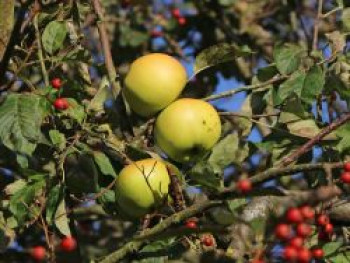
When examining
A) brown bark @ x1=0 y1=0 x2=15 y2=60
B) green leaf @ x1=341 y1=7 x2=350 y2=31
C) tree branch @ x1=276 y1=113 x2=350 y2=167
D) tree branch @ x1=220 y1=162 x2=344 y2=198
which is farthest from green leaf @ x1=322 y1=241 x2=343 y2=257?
brown bark @ x1=0 y1=0 x2=15 y2=60

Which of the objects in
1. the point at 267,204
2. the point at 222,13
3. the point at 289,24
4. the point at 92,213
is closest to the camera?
the point at 267,204

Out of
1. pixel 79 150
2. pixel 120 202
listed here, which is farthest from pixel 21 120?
pixel 120 202

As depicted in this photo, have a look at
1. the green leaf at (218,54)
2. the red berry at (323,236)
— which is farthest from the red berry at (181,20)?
the red berry at (323,236)

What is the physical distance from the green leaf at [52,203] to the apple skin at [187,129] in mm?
329

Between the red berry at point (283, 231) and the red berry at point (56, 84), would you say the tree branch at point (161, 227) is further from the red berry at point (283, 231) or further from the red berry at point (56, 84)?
the red berry at point (56, 84)

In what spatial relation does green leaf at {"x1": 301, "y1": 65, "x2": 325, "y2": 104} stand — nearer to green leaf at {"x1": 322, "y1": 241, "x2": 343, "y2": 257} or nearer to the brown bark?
green leaf at {"x1": 322, "y1": 241, "x2": 343, "y2": 257}

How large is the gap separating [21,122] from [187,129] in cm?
47

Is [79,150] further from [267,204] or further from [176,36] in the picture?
[176,36]

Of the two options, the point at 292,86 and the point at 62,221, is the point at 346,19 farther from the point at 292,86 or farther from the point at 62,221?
the point at 62,221

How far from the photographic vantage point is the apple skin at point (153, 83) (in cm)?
261

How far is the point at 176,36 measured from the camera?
205 inches

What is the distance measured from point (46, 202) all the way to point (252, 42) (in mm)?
2819

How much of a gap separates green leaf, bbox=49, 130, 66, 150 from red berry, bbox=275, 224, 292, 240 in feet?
3.37

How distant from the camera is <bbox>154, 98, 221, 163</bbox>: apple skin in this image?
8.34 ft
